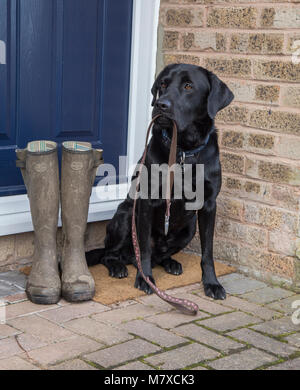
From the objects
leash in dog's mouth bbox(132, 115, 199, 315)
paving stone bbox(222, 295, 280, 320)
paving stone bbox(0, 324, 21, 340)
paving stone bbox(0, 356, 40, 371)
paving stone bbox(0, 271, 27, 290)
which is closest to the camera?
paving stone bbox(0, 356, 40, 371)

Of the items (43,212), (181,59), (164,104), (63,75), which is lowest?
(43,212)

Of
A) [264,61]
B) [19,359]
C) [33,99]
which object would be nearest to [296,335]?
[19,359]

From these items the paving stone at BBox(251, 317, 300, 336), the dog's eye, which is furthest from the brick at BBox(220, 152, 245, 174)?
the paving stone at BBox(251, 317, 300, 336)

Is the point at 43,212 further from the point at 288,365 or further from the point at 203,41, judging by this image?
the point at 203,41

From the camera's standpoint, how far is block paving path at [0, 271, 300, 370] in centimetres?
249

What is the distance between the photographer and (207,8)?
3.83 meters

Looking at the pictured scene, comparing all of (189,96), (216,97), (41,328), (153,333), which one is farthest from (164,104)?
(41,328)

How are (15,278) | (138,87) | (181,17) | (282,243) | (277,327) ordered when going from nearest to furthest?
(277,327)
(15,278)
(282,243)
(181,17)
(138,87)

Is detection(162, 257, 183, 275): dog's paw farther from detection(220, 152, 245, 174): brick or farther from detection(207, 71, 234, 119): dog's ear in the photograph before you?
detection(207, 71, 234, 119): dog's ear

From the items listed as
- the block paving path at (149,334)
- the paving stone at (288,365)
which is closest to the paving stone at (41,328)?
the block paving path at (149,334)

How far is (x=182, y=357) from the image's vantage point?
2543mm

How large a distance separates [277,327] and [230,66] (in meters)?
1.60

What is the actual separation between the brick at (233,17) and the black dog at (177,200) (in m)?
0.56

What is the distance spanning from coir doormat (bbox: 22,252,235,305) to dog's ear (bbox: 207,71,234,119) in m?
0.97
